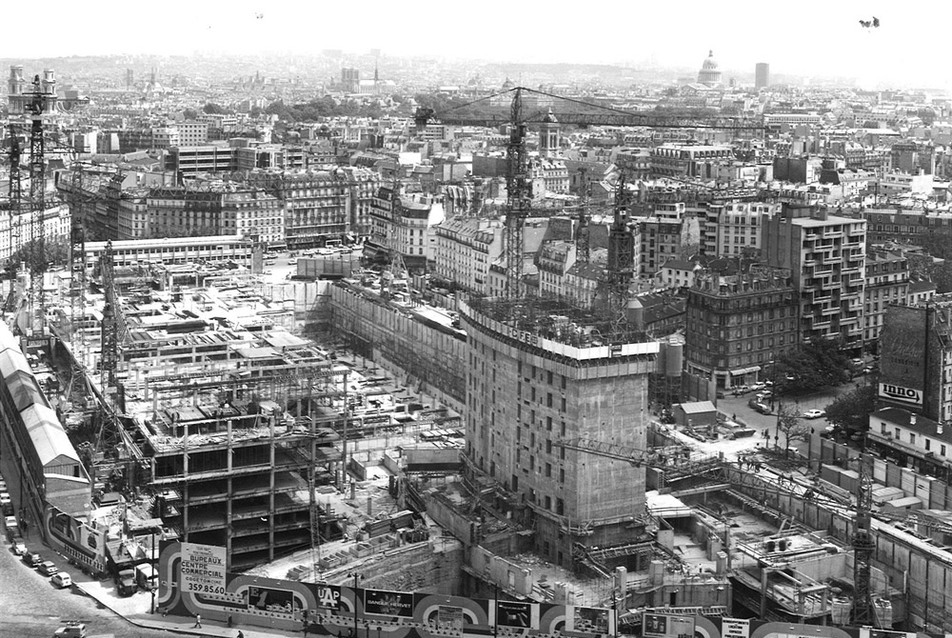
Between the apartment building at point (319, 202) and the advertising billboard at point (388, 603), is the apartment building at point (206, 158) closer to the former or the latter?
the apartment building at point (319, 202)

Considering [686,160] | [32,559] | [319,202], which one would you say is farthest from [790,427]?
[686,160]

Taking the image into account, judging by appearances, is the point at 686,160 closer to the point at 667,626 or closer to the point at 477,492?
the point at 477,492

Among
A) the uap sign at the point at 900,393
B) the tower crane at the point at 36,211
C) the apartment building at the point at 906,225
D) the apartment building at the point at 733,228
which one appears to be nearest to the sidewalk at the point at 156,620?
the uap sign at the point at 900,393

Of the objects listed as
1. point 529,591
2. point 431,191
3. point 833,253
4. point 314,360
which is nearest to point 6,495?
point 314,360

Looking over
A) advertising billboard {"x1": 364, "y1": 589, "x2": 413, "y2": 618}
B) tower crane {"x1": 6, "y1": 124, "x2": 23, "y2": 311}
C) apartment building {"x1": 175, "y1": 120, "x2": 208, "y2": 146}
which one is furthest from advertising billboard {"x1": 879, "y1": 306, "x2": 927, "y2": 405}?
apartment building {"x1": 175, "y1": 120, "x2": 208, "y2": 146}

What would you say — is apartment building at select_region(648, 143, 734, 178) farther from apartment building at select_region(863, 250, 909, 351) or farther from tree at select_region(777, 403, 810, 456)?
tree at select_region(777, 403, 810, 456)
